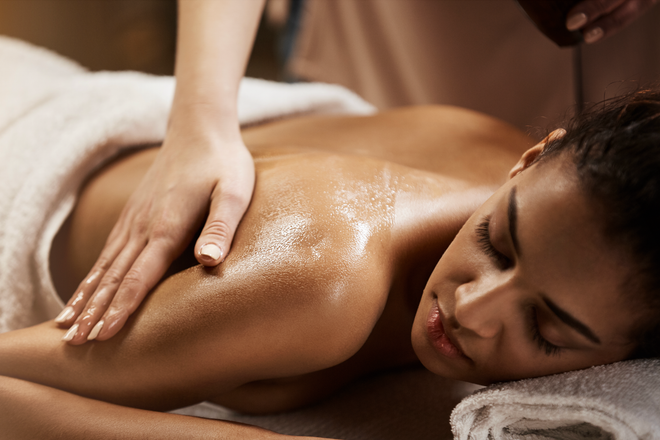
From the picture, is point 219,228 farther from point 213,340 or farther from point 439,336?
point 439,336

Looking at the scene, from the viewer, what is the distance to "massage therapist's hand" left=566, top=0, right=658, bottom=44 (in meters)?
0.88

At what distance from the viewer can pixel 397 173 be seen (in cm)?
67

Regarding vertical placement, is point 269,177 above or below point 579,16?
below

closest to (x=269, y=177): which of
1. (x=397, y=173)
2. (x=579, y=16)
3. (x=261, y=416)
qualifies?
(x=397, y=173)

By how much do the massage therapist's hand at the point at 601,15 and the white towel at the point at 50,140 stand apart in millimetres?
548

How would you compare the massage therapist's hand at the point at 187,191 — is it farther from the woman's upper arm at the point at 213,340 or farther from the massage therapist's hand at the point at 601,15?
the massage therapist's hand at the point at 601,15

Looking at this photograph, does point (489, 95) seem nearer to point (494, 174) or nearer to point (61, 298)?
point (494, 174)

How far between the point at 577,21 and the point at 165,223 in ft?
2.50

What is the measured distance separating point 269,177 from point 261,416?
0.31 meters

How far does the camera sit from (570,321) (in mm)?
508

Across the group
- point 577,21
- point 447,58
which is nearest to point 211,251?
point 577,21

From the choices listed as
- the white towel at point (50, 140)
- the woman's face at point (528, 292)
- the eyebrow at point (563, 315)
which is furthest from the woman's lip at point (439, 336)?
the white towel at point (50, 140)

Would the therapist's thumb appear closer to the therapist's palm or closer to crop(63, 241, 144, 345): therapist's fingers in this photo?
the therapist's palm

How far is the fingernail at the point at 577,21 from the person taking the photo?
88 cm
